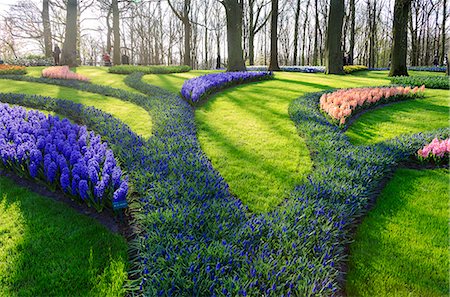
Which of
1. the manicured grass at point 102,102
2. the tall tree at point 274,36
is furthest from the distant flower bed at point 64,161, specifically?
the tall tree at point 274,36

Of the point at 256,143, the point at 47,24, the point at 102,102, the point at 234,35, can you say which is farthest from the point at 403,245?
the point at 47,24

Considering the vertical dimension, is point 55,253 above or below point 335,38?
below

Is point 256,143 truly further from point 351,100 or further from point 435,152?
point 351,100

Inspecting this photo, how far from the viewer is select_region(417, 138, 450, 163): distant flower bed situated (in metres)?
5.19

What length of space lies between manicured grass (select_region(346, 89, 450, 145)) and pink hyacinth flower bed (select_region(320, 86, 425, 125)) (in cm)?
30

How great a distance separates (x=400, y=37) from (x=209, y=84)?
1092 centimetres

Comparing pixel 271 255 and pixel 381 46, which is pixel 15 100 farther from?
pixel 381 46

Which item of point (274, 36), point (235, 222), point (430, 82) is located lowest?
point (235, 222)

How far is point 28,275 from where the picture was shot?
2764mm

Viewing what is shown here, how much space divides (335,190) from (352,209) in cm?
32

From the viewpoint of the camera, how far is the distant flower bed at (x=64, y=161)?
3545 mm

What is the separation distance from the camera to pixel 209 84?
1048 cm

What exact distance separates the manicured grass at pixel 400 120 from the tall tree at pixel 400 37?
23.1ft

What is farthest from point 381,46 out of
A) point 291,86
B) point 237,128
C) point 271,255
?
point 271,255
